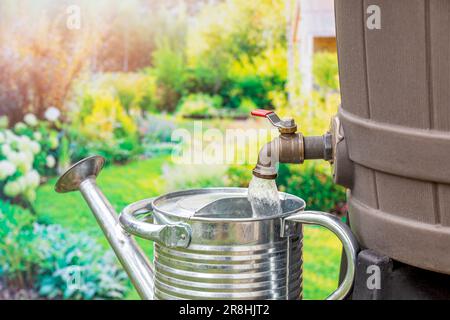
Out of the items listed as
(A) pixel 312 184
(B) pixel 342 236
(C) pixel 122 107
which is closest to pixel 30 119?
(C) pixel 122 107

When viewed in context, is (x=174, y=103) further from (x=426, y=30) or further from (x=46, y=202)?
(x=426, y=30)

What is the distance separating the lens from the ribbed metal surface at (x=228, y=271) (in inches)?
59.9

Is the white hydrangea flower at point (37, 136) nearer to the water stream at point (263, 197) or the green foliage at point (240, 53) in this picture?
the green foliage at point (240, 53)

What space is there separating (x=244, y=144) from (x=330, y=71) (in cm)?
57

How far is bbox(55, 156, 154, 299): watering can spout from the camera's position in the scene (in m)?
1.75

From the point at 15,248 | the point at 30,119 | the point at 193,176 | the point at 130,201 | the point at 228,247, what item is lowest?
the point at 15,248

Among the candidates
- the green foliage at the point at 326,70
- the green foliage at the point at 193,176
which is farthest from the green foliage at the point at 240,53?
the green foliage at the point at 193,176

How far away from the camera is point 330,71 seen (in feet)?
12.2

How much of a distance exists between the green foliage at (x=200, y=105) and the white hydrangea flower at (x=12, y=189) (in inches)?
35.5

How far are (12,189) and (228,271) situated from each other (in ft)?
7.95

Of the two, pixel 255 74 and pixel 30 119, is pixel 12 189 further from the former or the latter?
pixel 255 74

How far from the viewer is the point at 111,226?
1770 mm

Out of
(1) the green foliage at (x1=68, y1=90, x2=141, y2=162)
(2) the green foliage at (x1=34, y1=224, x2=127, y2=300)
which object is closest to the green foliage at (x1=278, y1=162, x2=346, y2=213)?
(1) the green foliage at (x1=68, y1=90, x2=141, y2=162)
